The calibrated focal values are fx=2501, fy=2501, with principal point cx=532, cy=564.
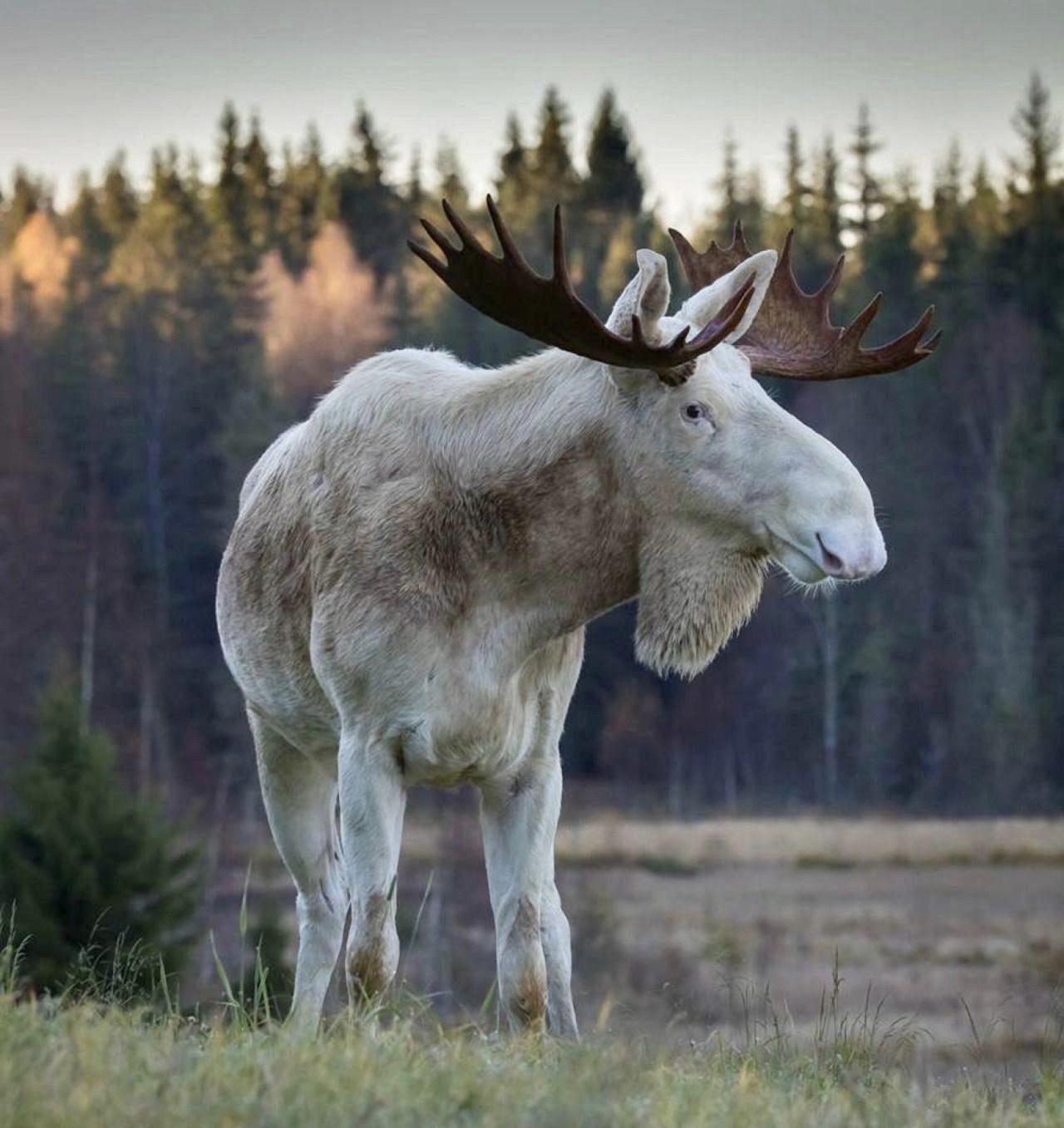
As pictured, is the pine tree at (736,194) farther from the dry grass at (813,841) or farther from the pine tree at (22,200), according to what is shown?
the dry grass at (813,841)

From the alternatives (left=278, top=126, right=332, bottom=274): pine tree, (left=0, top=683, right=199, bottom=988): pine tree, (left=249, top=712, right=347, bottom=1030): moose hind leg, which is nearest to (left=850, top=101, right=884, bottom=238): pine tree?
(left=278, top=126, right=332, bottom=274): pine tree

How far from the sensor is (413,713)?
7.61m

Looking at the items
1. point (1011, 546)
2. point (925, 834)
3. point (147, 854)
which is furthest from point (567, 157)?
point (147, 854)

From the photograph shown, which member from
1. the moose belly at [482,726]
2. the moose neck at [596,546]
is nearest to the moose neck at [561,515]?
the moose neck at [596,546]

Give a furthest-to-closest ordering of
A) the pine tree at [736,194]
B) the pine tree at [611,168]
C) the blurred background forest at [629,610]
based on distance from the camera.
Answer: the pine tree at [611,168]
the pine tree at [736,194]
the blurred background forest at [629,610]

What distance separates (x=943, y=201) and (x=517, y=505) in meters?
72.5

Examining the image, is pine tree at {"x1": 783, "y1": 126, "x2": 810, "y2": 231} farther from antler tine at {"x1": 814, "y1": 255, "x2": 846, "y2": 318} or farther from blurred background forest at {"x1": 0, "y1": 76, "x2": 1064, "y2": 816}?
antler tine at {"x1": 814, "y1": 255, "x2": 846, "y2": 318}

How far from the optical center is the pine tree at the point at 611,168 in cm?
8069

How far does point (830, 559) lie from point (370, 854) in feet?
5.78

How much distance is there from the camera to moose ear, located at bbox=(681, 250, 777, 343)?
7.66 m

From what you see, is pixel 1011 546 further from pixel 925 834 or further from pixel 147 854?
pixel 147 854

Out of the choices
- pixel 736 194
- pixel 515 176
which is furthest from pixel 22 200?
pixel 736 194

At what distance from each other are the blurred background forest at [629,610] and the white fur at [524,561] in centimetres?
4699

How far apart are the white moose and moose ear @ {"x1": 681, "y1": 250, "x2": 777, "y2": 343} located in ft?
0.03
